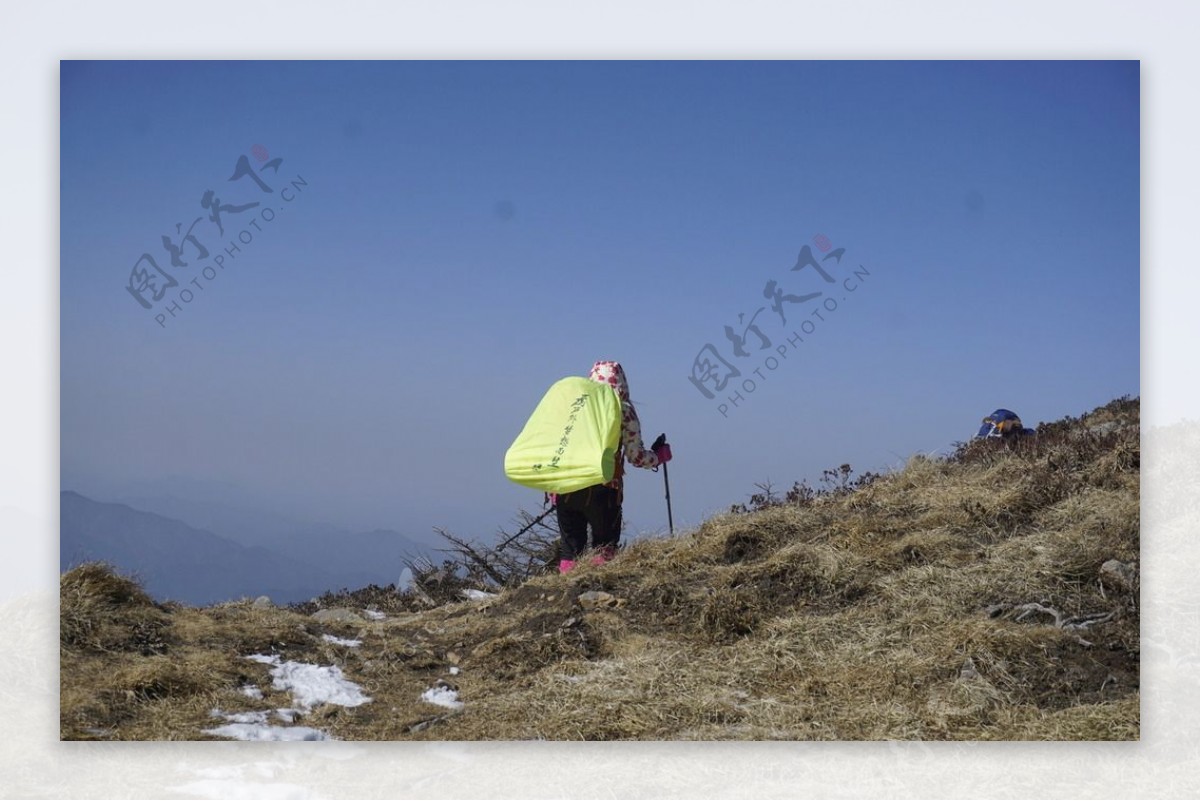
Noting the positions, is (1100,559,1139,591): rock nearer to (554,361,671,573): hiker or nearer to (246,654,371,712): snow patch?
(554,361,671,573): hiker

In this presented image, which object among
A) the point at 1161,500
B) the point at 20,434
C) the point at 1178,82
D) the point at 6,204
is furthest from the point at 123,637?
the point at 1178,82

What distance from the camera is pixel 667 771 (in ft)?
21.2

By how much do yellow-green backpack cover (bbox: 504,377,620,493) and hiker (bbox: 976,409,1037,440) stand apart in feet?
10.8

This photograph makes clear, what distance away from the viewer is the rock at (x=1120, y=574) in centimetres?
700

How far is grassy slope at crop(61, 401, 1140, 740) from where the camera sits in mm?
6461

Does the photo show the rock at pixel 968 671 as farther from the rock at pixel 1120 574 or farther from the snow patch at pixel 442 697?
the snow patch at pixel 442 697

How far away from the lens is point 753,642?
7.01 m

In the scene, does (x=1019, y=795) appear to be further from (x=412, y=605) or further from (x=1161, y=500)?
(x=412, y=605)

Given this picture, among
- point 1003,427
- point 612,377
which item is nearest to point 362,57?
point 612,377

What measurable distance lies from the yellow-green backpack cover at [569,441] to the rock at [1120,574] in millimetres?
3126

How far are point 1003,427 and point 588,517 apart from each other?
3500mm

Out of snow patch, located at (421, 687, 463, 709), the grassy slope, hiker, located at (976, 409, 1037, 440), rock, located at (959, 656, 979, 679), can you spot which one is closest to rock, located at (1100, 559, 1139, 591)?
the grassy slope

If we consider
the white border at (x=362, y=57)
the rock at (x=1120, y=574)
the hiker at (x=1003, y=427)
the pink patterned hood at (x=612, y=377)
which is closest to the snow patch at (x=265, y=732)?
the white border at (x=362, y=57)

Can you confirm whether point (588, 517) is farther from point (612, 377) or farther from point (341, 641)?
point (341, 641)
